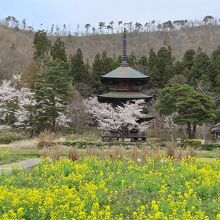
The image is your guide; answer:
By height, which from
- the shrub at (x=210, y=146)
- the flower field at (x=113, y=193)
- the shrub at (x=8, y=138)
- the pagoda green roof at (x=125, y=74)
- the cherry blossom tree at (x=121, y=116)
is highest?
the pagoda green roof at (x=125, y=74)

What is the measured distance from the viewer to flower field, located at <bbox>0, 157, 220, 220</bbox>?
7.48 metres

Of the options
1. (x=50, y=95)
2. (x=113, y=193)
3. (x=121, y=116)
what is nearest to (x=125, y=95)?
(x=121, y=116)

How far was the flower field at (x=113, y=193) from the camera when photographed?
7482 millimetres

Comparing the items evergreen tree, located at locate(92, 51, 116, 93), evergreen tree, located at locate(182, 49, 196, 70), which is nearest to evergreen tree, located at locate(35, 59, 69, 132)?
evergreen tree, located at locate(92, 51, 116, 93)

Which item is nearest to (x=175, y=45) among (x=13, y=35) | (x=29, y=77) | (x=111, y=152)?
(x=13, y=35)

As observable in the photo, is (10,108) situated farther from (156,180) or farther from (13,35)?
(13,35)

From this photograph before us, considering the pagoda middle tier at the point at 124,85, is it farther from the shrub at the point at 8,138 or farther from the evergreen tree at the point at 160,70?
the evergreen tree at the point at 160,70

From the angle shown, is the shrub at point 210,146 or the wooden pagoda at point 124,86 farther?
the wooden pagoda at point 124,86

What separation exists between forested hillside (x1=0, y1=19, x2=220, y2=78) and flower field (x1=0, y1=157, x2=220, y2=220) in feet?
222

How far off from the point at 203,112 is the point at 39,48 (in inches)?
1061

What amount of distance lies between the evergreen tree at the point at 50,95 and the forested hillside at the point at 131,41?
4148 cm

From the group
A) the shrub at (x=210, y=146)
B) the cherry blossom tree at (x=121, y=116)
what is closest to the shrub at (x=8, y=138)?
the cherry blossom tree at (x=121, y=116)

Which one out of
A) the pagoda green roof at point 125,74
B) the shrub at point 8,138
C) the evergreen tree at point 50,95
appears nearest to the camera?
the shrub at point 8,138

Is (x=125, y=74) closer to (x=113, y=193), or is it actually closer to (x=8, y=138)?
(x=8, y=138)
